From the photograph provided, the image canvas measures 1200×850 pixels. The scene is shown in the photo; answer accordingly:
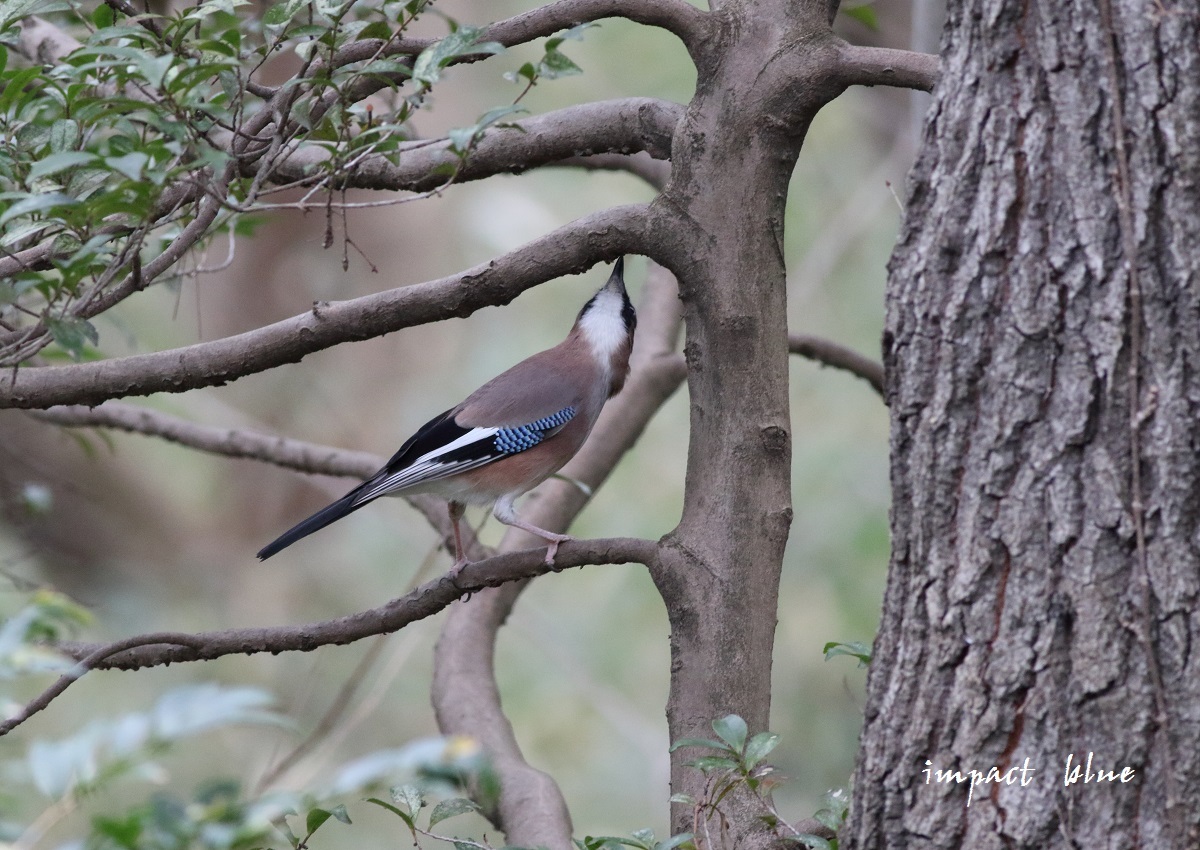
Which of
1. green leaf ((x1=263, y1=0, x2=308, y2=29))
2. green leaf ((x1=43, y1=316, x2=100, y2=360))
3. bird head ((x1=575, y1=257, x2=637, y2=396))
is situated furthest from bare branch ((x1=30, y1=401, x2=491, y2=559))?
green leaf ((x1=43, y1=316, x2=100, y2=360))

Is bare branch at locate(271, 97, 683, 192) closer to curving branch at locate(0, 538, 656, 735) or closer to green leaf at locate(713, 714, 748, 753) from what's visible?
curving branch at locate(0, 538, 656, 735)

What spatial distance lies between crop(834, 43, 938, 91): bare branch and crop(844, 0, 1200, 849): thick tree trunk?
59cm

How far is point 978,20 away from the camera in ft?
5.87

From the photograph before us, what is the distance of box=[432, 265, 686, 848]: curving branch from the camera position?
129 inches

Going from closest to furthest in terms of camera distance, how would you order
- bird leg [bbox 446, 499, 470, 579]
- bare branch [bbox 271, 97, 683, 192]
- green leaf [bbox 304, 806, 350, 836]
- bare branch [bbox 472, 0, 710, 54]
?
green leaf [bbox 304, 806, 350, 836] → bare branch [bbox 472, 0, 710, 54] → bare branch [bbox 271, 97, 683, 192] → bird leg [bbox 446, 499, 470, 579]

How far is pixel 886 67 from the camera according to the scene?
249 centimetres

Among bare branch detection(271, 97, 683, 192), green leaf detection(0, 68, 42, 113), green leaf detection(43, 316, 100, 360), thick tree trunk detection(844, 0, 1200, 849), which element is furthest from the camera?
bare branch detection(271, 97, 683, 192)

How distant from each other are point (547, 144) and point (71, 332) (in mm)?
1317

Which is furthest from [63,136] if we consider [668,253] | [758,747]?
[758,747]

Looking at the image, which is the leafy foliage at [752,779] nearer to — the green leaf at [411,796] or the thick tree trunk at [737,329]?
the thick tree trunk at [737,329]

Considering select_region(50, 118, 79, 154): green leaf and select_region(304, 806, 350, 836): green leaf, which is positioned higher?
select_region(50, 118, 79, 154): green leaf

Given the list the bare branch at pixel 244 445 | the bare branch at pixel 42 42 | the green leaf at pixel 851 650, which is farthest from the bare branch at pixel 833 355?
the bare branch at pixel 42 42

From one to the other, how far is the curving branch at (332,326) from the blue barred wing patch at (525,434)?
1231mm

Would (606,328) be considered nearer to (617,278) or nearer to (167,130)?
(617,278)
